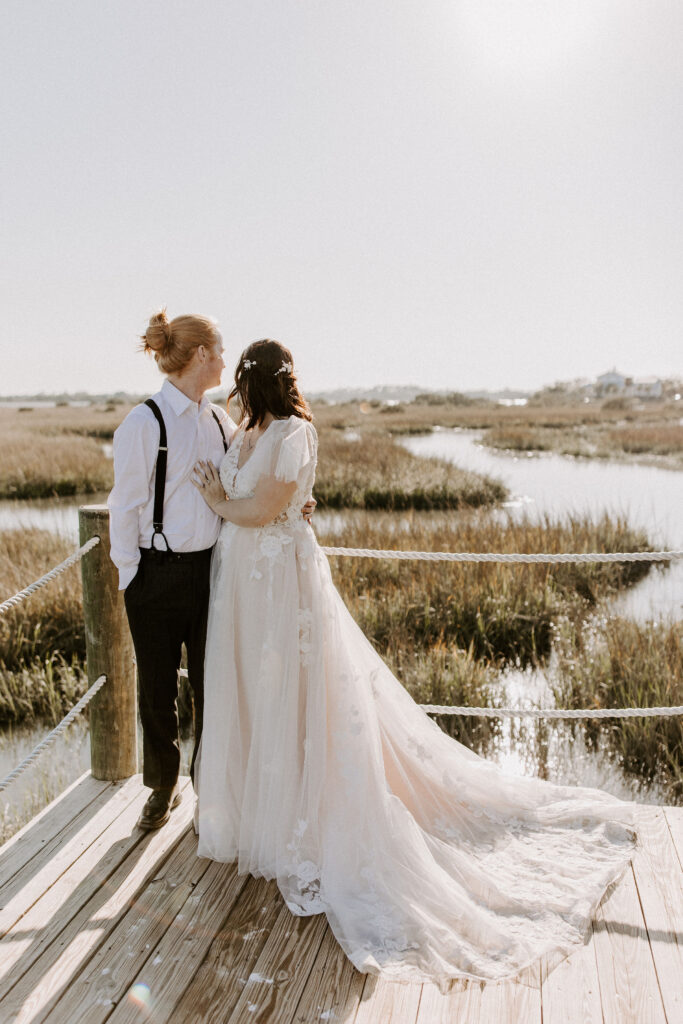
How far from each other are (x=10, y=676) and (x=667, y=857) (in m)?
4.52

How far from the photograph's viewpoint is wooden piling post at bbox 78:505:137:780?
3016 millimetres

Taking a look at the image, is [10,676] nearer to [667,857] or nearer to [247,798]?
[247,798]

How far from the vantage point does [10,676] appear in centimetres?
539

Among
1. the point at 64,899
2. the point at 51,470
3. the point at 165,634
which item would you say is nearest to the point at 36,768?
the point at 64,899

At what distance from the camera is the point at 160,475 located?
2.56 metres

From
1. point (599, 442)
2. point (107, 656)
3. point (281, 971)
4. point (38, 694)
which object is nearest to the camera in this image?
point (281, 971)

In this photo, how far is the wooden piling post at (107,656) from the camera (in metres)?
3.02

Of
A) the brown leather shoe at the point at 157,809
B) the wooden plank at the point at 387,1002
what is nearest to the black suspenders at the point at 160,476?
the brown leather shoe at the point at 157,809

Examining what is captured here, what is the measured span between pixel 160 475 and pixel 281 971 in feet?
5.17

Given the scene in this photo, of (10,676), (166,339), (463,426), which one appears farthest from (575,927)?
(463,426)

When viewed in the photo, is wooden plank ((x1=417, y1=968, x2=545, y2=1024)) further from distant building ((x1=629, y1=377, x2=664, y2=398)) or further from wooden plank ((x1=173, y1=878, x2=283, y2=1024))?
distant building ((x1=629, y1=377, x2=664, y2=398))

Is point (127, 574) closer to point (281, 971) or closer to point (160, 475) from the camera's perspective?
point (160, 475)

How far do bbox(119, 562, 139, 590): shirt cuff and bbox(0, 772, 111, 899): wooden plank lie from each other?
104cm

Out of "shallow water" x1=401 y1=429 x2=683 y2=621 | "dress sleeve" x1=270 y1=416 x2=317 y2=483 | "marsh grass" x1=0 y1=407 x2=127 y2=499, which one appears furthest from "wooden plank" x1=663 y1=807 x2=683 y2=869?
"marsh grass" x1=0 y1=407 x2=127 y2=499
